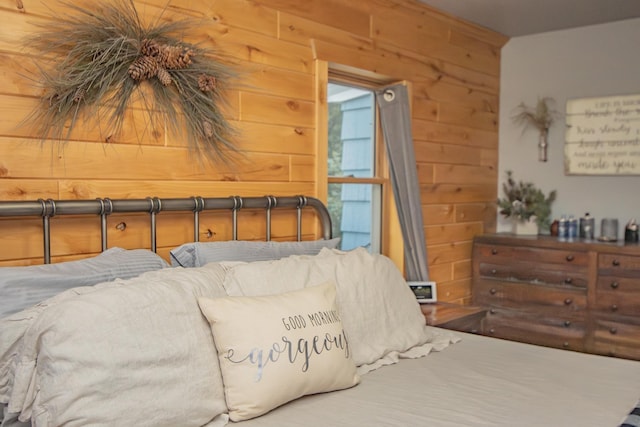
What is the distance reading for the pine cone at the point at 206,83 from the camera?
2176 mm

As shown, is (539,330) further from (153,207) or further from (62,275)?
(62,275)

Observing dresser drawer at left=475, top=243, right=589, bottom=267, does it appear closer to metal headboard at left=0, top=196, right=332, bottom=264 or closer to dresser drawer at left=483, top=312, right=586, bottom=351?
dresser drawer at left=483, top=312, right=586, bottom=351

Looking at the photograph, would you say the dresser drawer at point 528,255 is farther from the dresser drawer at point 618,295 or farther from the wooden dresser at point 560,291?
the dresser drawer at point 618,295

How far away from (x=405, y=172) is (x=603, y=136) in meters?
1.50

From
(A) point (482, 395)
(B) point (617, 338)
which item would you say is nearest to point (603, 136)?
(B) point (617, 338)

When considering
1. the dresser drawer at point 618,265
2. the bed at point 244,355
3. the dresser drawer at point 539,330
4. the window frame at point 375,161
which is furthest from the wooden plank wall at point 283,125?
the dresser drawer at point 618,265

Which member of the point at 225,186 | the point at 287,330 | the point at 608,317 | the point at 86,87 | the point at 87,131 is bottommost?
the point at 608,317

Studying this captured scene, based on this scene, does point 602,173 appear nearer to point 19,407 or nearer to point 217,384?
point 217,384

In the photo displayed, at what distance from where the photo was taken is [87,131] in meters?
1.93

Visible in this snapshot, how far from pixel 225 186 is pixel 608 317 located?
2338mm

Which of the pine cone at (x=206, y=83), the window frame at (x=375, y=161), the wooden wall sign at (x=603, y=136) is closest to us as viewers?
the pine cone at (x=206, y=83)

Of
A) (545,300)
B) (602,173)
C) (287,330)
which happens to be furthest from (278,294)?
(602,173)

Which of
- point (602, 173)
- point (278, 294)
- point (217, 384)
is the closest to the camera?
point (217, 384)

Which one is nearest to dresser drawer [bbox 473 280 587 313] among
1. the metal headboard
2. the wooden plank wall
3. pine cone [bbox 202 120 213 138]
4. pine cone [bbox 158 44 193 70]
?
the wooden plank wall
